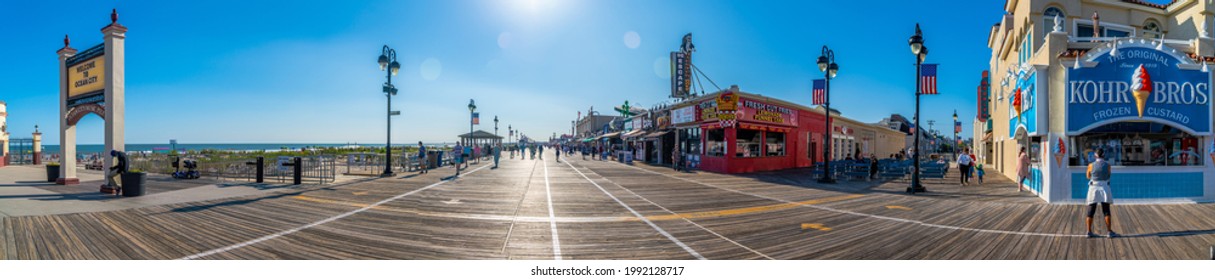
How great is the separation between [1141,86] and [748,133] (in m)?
12.5

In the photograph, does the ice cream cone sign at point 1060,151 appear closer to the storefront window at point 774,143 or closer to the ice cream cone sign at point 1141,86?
the ice cream cone sign at point 1141,86

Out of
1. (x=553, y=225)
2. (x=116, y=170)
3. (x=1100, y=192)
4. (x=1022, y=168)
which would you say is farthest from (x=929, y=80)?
(x=116, y=170)

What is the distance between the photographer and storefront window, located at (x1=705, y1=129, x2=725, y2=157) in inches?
788

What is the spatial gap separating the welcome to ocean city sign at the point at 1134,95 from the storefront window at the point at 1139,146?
52cm

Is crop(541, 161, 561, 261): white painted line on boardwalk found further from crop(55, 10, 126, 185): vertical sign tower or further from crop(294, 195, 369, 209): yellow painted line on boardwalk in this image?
crop(55, 10, 126, 185): vertical sign tower

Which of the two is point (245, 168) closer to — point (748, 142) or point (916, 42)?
point (748, 142)

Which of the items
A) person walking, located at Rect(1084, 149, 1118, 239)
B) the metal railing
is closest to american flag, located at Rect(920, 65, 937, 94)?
person walking, located at Rect(1084, 149, 1118, 239)

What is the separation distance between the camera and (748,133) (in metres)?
20.4

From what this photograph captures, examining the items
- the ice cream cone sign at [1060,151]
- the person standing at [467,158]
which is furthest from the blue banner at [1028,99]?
the person standing at [467,158]

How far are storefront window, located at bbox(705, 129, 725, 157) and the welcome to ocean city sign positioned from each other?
39.1 feet

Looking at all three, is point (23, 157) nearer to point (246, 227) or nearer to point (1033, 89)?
point (246, 227)

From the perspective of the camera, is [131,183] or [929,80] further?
[929,80]

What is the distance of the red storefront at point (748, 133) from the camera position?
19.4 m
